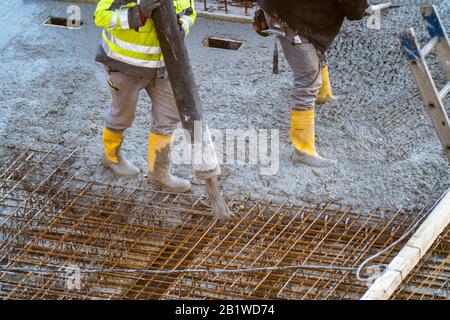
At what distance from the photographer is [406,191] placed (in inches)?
256

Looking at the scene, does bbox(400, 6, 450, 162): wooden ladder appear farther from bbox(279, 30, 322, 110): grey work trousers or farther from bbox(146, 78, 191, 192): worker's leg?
bbox(146, 78, 191, 192): worker's leg

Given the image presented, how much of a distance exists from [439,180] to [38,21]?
14.4 feet

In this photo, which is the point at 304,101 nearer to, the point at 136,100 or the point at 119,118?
the point at 136,100

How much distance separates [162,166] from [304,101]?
110 cm

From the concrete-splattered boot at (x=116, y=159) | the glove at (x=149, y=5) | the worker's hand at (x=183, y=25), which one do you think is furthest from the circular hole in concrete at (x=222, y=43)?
the glove at (x=149, y=5)

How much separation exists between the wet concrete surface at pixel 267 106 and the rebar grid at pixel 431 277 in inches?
17.2

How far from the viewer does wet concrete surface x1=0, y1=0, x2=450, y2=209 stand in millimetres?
6668

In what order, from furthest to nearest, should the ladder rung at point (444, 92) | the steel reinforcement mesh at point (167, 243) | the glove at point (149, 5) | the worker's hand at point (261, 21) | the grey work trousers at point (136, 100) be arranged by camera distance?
1. the worker's hand at point (261, 21)
2. the grey work trousers at point (136, 100)
3. the ladder rung at point (444, 92)
4. the steel reinforcement mesh at point (167, 243)
5. the glove at point (149, 5)

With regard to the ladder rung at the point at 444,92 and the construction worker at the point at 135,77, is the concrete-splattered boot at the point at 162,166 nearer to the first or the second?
the construction worker at the point at 135,77

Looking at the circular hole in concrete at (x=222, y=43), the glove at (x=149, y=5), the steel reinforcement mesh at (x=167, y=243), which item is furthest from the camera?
the circular hole in concrete at (x=222, y=43)

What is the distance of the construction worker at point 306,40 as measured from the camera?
21.7 feet

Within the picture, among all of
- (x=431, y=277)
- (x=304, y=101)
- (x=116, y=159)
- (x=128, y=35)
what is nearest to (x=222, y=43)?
(x=304, y=101)
